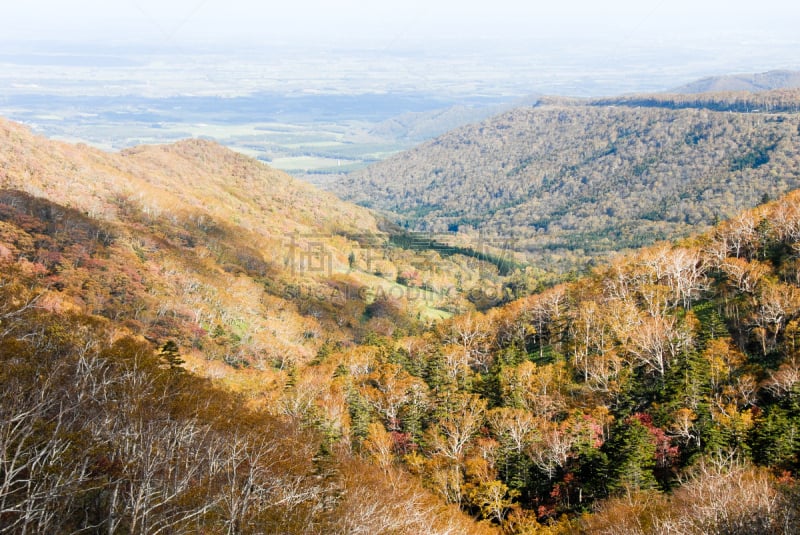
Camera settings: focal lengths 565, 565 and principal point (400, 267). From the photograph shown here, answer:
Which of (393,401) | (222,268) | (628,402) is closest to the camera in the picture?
(628,402)

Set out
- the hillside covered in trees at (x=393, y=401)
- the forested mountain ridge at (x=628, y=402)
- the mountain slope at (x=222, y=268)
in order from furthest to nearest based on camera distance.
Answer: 1. the mountain slope at (x=222, y=268)
2. the forested mountain ridge at (x=628, y=402)
3. the hillside covered in trees at (x=393, y=401)

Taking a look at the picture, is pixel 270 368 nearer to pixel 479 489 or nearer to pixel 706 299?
pixel 479 489

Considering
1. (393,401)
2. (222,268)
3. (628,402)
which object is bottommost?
(222,268)

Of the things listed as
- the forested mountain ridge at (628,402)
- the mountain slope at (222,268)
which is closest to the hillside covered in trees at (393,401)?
the forested mountain ridge at (628,402)

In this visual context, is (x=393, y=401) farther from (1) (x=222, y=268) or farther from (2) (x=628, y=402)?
(1) (x=222, y=268)

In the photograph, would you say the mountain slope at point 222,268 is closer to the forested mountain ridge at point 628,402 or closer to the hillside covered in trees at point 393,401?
the hillside covered in trees at point 393,401

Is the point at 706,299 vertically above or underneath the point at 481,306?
above

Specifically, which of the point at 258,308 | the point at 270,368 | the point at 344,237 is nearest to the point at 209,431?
the point at 270,368

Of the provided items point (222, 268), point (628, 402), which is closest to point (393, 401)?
point (628, 402)

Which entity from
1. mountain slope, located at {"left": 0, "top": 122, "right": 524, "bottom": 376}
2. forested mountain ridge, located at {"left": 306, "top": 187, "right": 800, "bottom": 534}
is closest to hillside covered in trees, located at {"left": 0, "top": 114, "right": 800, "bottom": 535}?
forested mountain ridge, located at {"left": 306, "top": 187, "right": 800, "bottom": 534}

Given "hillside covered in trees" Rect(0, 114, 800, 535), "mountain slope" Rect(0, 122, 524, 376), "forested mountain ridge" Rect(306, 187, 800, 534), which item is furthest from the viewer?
"mountain slope" Rect(0, 122, 524, 376)

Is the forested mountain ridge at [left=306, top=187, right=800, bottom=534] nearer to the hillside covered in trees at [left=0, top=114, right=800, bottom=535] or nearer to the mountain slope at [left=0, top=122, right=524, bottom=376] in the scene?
the hillside covered in trees at [left=0, top=114, right=800, bottom=535]
